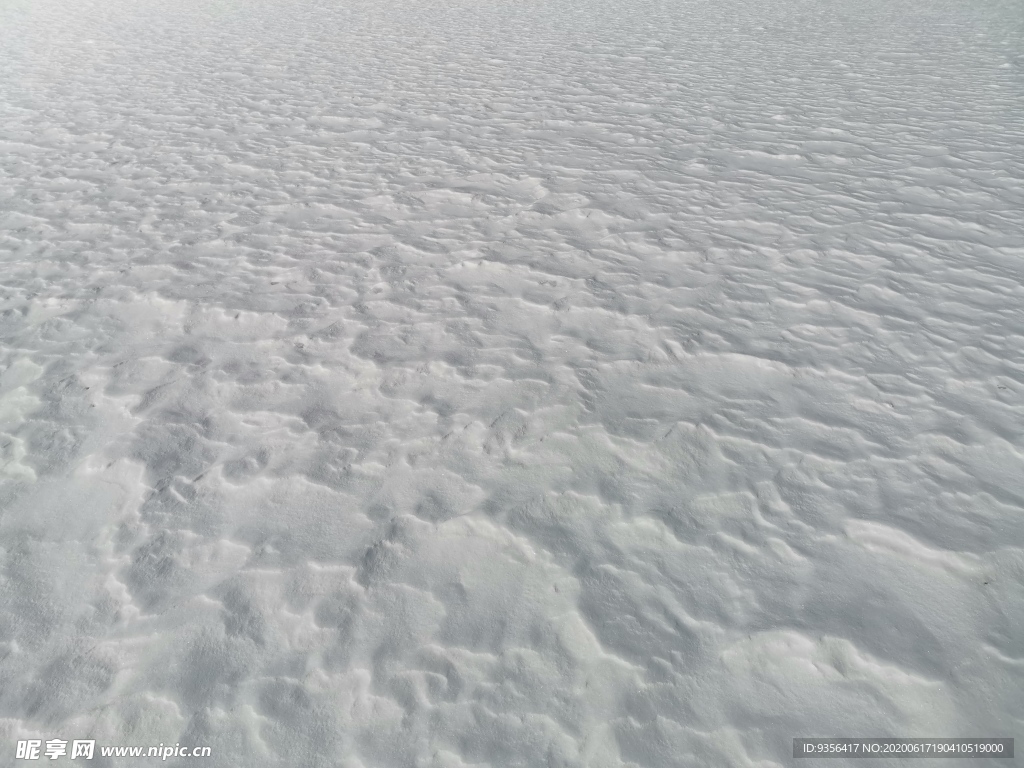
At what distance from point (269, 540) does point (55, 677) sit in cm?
90

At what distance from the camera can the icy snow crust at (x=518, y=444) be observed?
252cm

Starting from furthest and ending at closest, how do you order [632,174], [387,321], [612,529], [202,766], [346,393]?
[632,174]
[387,321]
[346,393]
[612,529]
[202,766]

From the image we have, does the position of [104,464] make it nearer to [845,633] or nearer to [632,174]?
[845,633]

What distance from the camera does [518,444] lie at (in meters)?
3.59

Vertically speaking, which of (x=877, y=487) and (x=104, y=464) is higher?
(x=877, y=487)

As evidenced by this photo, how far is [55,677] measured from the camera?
2.65 metres

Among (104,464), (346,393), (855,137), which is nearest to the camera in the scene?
(104,464)

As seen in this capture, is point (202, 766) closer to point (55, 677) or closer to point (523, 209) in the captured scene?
point (55, 677)

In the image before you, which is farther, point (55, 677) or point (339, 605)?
point (339, 605)

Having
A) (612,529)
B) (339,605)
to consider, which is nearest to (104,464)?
(339,605)

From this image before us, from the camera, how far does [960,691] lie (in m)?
2.41

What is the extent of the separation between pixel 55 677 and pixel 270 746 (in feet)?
3.02

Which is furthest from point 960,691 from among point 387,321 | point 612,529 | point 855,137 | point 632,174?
point 855,137

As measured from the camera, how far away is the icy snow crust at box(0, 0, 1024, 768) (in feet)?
8.27
